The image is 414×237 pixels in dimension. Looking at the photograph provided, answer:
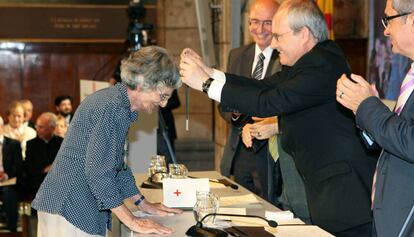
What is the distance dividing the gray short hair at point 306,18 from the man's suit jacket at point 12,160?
14.8 ft

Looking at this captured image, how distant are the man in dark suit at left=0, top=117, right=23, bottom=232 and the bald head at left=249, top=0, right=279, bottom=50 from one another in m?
3.28

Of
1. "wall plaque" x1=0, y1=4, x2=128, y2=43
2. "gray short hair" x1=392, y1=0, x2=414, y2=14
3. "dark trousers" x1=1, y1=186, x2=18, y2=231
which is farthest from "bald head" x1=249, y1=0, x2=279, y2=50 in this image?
"wall plaque" x1=0, y1=4, x2=128, y2=43

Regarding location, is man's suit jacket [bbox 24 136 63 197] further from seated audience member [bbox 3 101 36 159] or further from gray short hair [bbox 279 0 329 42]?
gray short hair [bbox 279 0 329 42]

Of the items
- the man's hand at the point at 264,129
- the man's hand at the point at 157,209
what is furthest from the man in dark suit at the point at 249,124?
the man's hand at the point at 157,209

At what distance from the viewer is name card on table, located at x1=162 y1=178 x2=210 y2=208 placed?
11.4 feet

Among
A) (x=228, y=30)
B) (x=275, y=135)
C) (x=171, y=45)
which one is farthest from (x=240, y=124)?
(x=171, y=45)

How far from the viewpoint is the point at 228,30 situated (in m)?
8.55

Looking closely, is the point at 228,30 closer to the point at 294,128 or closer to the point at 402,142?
the point at 294,128

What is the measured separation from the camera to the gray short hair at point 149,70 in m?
3.21

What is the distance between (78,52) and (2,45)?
3.54 feet

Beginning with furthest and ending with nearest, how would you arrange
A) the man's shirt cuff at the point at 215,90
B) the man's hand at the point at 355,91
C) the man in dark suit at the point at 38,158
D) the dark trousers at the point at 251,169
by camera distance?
1. the man in dark suit at the point at 38,158
2. the dark trousers at the point at 251,169
3. the man's shirt cuff at the point at 215,90
4. the man's hand at the point at 355,91

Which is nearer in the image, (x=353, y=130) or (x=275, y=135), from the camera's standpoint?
(x=353, y=130)

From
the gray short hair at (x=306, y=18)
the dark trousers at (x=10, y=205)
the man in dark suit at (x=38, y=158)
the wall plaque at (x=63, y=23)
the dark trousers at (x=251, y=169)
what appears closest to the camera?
the gray short hair at (x=306, y=18)

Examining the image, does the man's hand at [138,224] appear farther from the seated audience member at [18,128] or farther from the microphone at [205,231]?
the seated audience member at [18,128]
